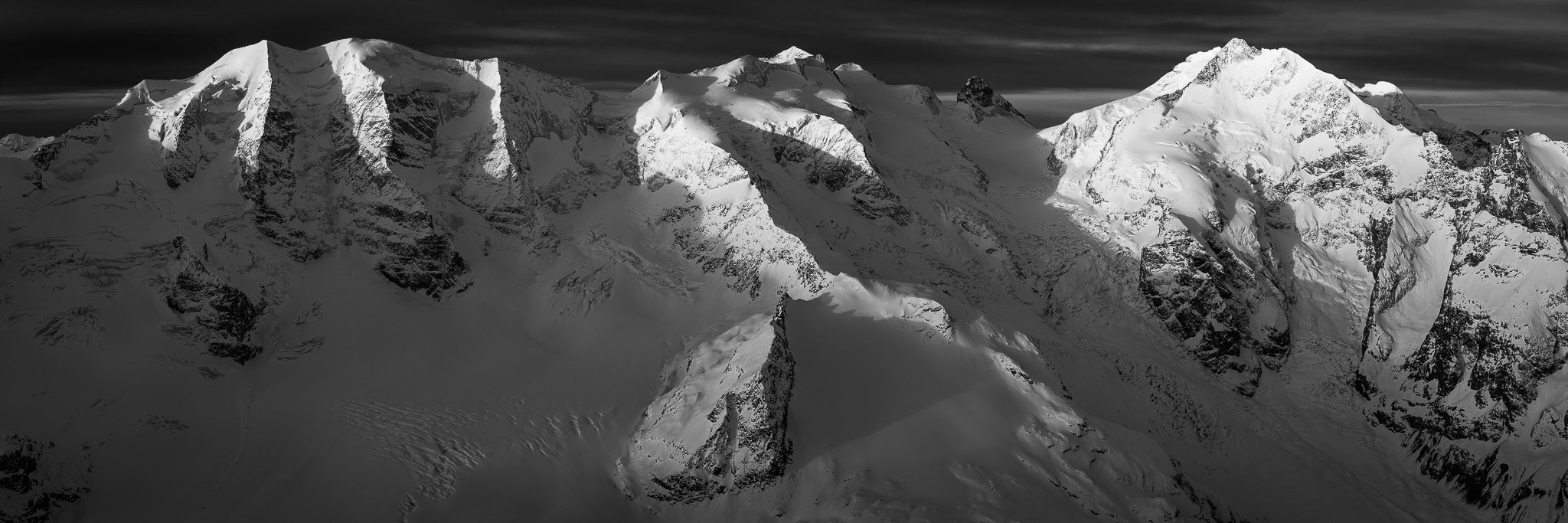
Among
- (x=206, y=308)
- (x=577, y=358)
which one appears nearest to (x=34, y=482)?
(x=206, y=308)

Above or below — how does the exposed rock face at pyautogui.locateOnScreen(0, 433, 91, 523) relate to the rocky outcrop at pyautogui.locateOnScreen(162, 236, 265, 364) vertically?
below

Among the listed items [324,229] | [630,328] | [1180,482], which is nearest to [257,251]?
[324,229]

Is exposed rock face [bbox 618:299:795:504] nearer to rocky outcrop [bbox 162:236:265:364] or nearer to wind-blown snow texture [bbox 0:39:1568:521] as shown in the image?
wind-blown snow texture [bbox 0:39:1568:521]

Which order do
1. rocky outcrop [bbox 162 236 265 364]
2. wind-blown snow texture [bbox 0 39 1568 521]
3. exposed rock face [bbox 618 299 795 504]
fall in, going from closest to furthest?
wind-blown snow texture [bbox 0 39 1568 521] → exposed rock face [bbox 618 299 795 504] → rocky outcrop [bbox 162 236 265 364]

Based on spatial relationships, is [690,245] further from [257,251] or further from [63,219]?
[63,219]

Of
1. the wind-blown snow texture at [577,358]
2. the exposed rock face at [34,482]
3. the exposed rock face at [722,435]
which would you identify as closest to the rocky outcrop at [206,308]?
the wind-blown snow texture at [577,358]

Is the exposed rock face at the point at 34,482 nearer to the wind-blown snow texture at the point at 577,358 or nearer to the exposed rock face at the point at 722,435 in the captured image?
the wind-blown snow texture at the point at 577,358

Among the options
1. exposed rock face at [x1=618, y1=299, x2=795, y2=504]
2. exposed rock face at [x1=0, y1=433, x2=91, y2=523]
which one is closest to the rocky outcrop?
exposed rock face at [x1=0, y1=433, x2=91, y2=523]
